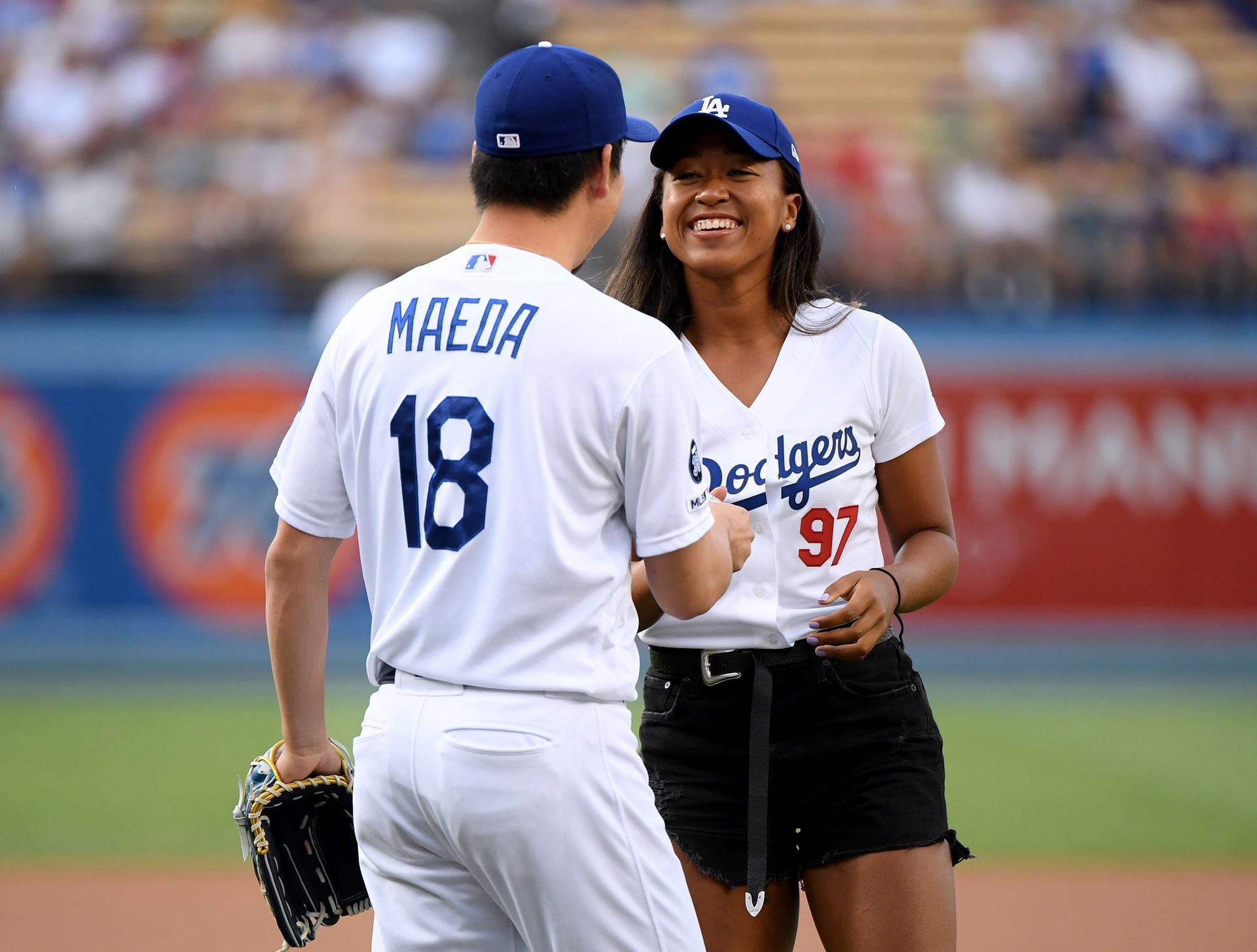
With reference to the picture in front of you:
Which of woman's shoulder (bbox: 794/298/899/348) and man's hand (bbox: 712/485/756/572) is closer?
man's hand (bbox: 712/485/756/572)

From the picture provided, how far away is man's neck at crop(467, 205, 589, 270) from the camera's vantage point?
2650 millimetres

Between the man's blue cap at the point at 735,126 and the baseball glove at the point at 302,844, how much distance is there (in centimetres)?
149

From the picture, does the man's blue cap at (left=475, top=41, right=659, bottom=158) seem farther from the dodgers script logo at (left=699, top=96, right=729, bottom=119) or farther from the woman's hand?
the woman's hand

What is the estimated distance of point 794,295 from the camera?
11.6ft

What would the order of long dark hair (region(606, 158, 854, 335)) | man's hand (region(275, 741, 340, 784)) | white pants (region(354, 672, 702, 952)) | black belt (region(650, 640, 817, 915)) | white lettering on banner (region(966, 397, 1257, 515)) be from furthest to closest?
white lettering on banner (region(966, 397, 1257, 515))
long dark hair (region(606, 158, 854, 335))
black belt (region(650, 640, 817, 915))
man's hand (region(275, 741, 340, 784))
white pants (region(354, 672, 702, 952))

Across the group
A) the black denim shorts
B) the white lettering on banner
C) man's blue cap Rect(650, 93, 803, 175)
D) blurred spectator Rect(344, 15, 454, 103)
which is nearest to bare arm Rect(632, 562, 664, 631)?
the black denim shorts

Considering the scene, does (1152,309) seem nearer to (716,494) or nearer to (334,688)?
(334,688)

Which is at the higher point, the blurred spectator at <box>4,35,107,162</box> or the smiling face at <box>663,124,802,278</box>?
the blurred spectator at <box>4,35,107,162</box>

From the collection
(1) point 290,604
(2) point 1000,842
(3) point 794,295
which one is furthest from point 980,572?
(1) point 290,604

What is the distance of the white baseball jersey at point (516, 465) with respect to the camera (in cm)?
247

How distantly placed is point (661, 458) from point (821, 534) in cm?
90

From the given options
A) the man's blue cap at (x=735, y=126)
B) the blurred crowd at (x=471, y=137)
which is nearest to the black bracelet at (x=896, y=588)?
the man's blue cap at (x=735, y=126)

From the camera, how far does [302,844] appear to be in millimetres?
3016

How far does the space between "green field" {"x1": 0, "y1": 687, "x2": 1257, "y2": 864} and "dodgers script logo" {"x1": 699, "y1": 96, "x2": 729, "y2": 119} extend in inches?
183
